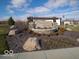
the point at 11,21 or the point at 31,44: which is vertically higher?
the point at 11,21

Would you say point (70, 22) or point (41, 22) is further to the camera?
point (70, 22)

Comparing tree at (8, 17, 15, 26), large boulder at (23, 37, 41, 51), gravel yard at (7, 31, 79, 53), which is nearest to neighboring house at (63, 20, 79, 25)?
gravel yard at (7, 31, 79, 53)

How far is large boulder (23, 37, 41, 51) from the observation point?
2.00 m

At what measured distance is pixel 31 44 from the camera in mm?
2002

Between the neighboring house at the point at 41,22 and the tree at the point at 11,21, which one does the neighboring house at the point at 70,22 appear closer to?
the neighboring house at the point at 41,22

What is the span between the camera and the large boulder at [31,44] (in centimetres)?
200

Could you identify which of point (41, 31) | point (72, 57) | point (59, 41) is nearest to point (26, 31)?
point (41, 31)

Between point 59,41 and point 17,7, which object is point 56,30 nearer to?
point 59,41

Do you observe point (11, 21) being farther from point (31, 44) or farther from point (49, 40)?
point (49, 40)

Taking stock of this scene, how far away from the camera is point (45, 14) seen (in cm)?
208

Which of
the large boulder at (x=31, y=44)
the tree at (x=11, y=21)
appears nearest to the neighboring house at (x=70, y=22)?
the large boulder at (x=31, y=44)

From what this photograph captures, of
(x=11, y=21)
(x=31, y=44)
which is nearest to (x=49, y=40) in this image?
(x=31, y=44)

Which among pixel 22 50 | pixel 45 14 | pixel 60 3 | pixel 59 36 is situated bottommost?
pixel 22 50

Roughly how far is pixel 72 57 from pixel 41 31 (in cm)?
52
